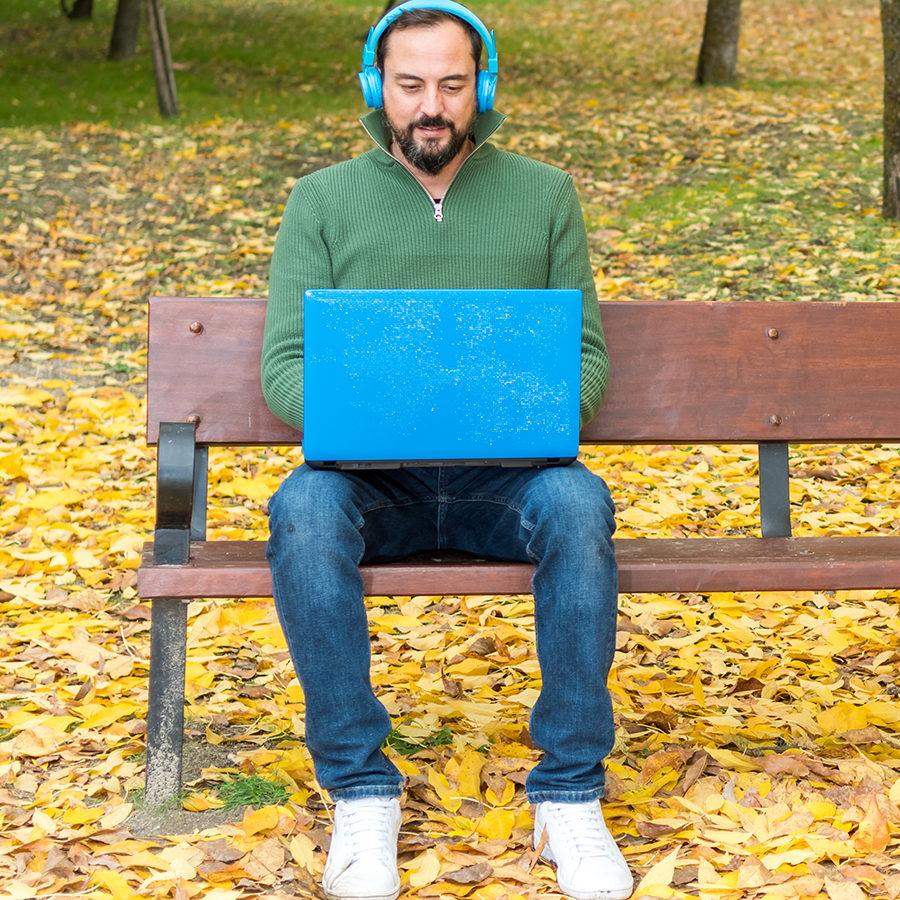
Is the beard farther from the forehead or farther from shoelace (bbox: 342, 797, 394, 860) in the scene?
shoelace (bbox: 342, 797, 394, 860)

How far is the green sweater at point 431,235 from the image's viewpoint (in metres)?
2.89

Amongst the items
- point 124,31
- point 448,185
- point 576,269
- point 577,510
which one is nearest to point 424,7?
point 448,185

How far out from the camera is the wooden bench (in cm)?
265

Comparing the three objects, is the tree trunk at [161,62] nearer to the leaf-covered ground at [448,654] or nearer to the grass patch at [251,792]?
the leaf-covered ground at [448,654]

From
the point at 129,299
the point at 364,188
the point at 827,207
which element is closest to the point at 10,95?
the point at 129,299

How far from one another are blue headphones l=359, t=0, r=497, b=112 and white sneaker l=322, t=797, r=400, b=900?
5.24 ft

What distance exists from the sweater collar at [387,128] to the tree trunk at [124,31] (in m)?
16.3

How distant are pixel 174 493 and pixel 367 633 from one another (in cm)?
61

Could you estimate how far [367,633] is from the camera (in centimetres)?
245

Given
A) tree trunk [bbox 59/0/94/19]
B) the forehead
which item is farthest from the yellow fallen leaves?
tree trunk [bbox 59/0/94/19]

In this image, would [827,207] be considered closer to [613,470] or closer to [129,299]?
[613,470]

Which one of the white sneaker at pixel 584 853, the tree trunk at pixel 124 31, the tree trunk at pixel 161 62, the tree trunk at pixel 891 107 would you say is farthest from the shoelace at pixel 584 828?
the tree trunk at pixel 124 31

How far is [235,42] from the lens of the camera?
62.6ft

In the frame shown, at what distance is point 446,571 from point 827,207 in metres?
6.91
